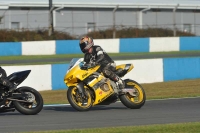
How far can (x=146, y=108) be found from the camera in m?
11.9

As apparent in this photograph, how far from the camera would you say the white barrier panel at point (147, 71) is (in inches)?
761

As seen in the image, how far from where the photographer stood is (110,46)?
3262 cm

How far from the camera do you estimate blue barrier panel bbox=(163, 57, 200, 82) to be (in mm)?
19767

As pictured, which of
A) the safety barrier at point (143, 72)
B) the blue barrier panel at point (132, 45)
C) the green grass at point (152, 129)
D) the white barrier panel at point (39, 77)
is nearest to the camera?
the green grass at point (152, 129)

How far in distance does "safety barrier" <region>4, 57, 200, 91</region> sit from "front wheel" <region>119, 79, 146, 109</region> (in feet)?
19.9

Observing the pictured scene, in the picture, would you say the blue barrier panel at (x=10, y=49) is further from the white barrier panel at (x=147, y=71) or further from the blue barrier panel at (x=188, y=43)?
the white barrier panel at (x=147, y=71)

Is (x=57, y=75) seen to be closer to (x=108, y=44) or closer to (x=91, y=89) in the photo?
(x=91, y=89)

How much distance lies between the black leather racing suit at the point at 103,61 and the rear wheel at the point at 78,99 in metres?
0.52

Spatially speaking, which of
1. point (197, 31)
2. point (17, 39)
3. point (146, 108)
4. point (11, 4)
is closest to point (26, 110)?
→ point (146, 108)

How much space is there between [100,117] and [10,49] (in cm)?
2050

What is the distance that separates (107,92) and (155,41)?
884 inches

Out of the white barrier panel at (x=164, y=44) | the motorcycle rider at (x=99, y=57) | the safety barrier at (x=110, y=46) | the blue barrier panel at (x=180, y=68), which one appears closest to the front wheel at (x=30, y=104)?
the motorcycle rider at (x=99, y=57)

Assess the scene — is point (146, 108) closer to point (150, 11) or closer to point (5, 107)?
point (5, 107)

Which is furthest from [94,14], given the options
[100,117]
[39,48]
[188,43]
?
[100,117]
